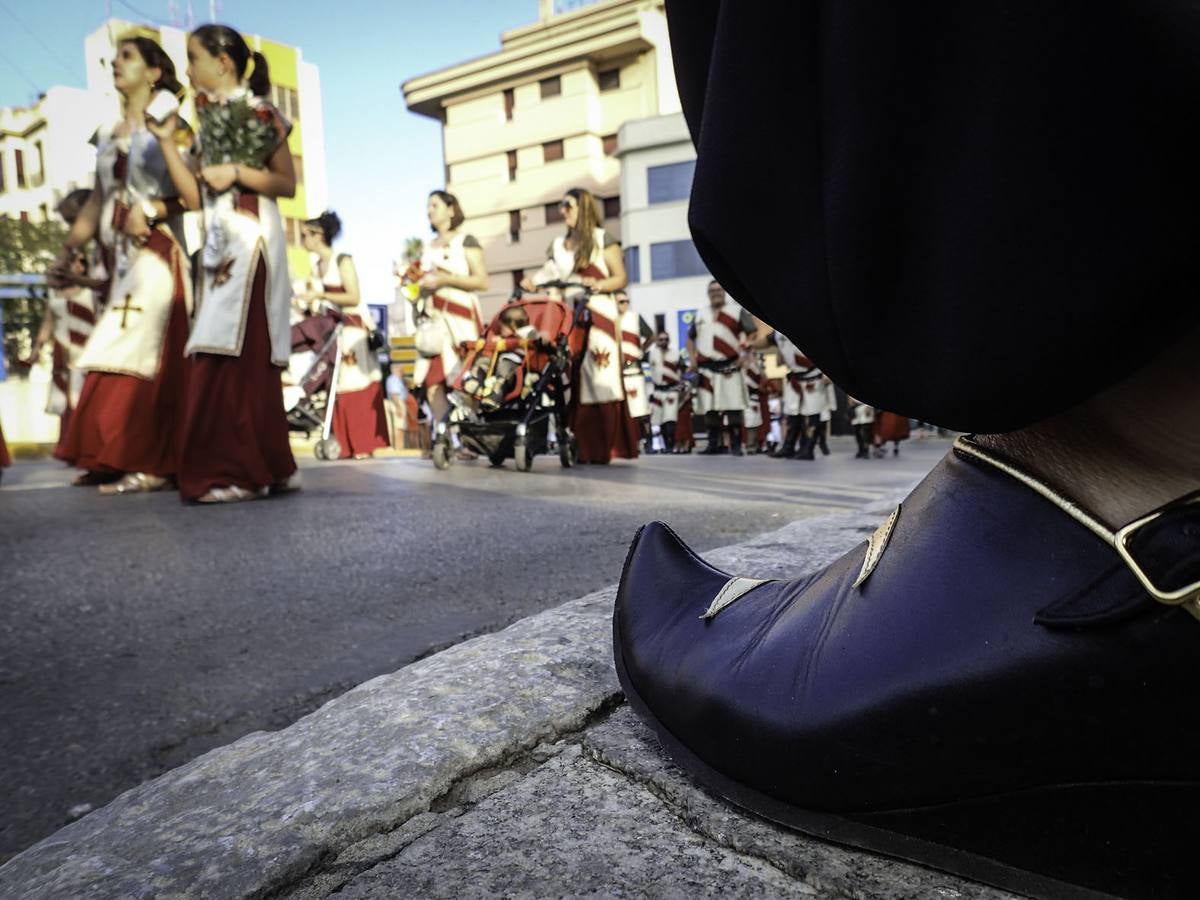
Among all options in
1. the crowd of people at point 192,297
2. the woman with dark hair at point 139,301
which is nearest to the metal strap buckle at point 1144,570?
the crowd of people at point 192,297

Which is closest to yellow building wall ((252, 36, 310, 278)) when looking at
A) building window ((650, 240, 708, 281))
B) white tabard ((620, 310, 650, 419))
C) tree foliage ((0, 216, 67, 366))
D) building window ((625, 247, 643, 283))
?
tree foliage ((0, 216, 67, 366))

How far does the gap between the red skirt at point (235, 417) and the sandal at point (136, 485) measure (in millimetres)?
824

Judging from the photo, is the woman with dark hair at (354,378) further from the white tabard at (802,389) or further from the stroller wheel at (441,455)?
the white tabard at (802,389)

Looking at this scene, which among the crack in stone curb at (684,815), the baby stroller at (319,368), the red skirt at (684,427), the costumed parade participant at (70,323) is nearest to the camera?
the crack in stone curb at (684,815)

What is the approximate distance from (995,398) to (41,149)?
126ft

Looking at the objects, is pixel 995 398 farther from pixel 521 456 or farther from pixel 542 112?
pixel 542 112

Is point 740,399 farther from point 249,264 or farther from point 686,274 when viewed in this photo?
point 686,274

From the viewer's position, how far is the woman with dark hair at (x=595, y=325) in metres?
6.44

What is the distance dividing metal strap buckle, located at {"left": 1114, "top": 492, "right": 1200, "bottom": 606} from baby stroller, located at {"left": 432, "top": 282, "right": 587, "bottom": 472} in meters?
5.20

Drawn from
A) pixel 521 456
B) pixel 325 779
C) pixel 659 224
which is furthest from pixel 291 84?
pixel 325 779

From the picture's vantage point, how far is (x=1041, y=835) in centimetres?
48

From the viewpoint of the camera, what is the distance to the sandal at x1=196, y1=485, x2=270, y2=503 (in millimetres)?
3462

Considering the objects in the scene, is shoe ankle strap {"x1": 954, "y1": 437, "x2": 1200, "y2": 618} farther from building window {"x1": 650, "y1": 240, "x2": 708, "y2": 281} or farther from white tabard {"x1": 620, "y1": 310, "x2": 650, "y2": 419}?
building window {"x1": 650, "y1": 240, "x2": 708, "y2": 281}

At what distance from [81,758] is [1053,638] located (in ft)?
3.32
